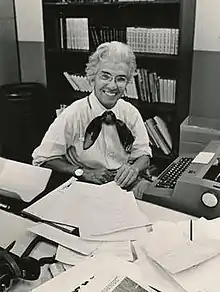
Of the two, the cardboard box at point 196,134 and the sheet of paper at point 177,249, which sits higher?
the sheet of paper at point 177,249

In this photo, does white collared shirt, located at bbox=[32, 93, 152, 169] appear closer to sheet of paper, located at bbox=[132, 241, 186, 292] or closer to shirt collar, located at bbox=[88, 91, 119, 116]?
shirt collar, located at bbox=[88, 91, 119, 116]

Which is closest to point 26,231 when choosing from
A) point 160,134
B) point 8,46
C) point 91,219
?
point 91,219

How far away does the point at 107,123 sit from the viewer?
1842 mm

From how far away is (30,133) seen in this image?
254cm

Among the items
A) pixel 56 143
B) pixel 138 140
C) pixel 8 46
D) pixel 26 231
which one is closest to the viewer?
pixel 26 231

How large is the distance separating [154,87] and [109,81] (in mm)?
842

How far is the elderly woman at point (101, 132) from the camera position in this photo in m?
1.79

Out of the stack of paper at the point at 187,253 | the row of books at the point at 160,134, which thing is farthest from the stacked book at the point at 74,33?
the stack of paper at the point at 187,253

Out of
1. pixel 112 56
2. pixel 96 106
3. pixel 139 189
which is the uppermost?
pixel 112 56

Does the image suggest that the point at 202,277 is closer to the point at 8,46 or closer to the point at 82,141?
the point at 82,141

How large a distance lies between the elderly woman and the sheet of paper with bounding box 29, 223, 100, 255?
0.66 m

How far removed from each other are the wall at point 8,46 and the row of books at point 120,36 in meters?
0.38

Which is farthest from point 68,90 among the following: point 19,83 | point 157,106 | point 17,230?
point 17,230

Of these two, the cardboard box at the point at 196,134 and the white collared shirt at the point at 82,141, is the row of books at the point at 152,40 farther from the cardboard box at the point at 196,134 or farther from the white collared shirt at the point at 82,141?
the white collared shirt at the point at 82,141
